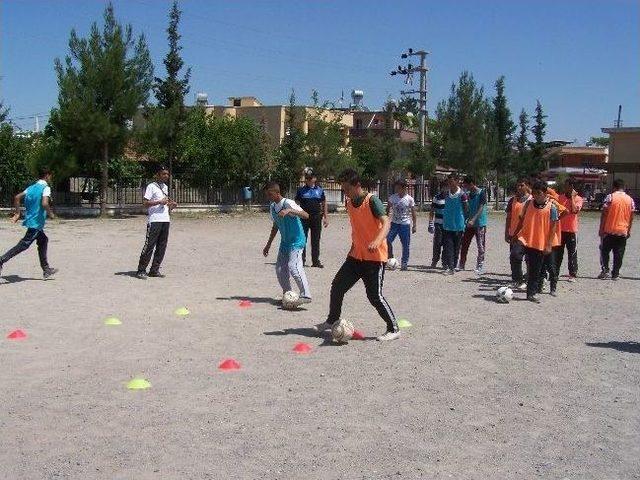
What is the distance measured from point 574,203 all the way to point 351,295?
4.75m

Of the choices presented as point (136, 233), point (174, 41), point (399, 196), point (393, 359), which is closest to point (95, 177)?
point (174, 41)

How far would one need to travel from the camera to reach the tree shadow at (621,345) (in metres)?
7.96

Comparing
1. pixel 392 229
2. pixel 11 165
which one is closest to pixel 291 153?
pixel 11 165

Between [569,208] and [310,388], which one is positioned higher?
[569,208]

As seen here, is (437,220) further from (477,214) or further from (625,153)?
(625,153)

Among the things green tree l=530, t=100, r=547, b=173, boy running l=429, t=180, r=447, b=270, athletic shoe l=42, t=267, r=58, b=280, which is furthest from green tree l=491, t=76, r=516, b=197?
athletic shoe l=42, t=267, r=58, b=280

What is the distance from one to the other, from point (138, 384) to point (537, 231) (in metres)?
6.67

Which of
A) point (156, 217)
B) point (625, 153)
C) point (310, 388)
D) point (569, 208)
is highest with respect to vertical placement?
point (625, 153)

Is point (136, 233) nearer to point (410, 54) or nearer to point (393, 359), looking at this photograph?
point (393, 359)

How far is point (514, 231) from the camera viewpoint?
11898mm

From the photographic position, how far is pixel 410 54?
53344 millimetres

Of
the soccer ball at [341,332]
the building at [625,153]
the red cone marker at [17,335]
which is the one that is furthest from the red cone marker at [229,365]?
the building at [625,153]

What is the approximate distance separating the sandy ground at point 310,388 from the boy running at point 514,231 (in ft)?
2.29

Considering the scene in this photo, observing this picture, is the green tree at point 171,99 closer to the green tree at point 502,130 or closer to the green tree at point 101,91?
the green tree at point 101,91
